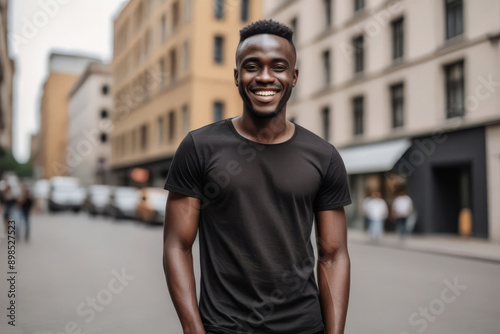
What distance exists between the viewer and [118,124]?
181ft

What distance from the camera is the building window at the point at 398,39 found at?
78.8 ft

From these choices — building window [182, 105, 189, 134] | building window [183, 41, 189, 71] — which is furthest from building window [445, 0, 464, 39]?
building window [183, 41, 189, 71]

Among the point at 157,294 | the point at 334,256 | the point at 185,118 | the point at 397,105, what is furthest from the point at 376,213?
the point at 185,118

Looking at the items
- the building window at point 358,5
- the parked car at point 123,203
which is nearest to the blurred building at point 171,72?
the parked car at point 123,203

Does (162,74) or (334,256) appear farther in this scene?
(162,74)

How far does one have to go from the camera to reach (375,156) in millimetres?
24391

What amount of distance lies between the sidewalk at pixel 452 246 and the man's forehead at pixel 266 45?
12.9m

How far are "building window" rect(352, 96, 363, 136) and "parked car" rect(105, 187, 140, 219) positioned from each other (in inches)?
478

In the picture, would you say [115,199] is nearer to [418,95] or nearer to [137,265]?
[418,95]

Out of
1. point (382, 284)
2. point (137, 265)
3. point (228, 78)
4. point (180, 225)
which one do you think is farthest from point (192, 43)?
point (180, 225)

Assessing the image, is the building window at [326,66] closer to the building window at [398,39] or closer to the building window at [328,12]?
the building window at [328,12]

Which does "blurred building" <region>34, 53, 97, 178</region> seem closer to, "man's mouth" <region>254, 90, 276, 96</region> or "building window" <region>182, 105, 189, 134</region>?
"building window" <region>182, 105, 189, 134</region>

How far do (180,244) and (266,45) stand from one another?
2.45ft

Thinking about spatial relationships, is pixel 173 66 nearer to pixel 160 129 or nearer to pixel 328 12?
pixel 160 129
